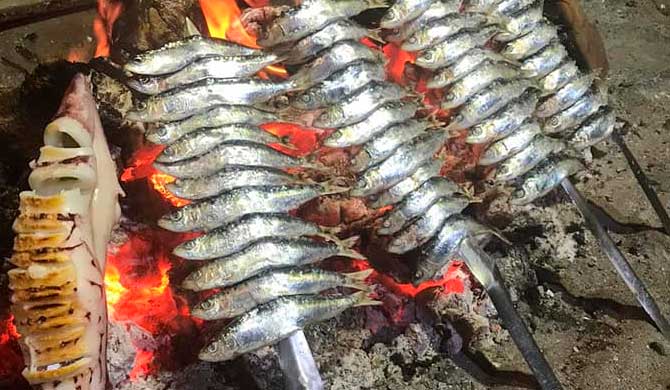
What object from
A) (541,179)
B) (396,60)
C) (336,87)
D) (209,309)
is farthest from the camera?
(396,60)

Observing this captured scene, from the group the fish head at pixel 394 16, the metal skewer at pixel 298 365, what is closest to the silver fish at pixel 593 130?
the fish head at pixel 394 16

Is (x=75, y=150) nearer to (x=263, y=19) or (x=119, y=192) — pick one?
(x=119, y=192)

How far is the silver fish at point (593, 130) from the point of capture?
227 inches

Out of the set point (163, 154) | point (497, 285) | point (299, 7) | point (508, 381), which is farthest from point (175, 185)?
point (508, 381)

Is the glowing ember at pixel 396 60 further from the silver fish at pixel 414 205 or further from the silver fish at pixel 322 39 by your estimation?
the silver fish at pixel 414 205

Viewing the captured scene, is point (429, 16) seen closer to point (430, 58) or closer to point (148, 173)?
point (430, 58)

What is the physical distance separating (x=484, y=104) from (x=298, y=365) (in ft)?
7.80

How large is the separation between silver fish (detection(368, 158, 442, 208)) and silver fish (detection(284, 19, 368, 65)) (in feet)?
3.57

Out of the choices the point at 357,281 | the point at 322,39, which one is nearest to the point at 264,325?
the point at 357,281

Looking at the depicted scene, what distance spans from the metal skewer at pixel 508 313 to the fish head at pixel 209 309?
5.52 ft

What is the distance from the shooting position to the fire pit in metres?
4.50

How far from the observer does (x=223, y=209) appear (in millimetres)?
4262

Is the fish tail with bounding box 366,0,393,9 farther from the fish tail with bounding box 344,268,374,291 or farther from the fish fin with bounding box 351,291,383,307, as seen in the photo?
the fish fin with bounding box 351,291,383,307

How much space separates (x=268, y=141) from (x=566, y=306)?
8.22 feet
